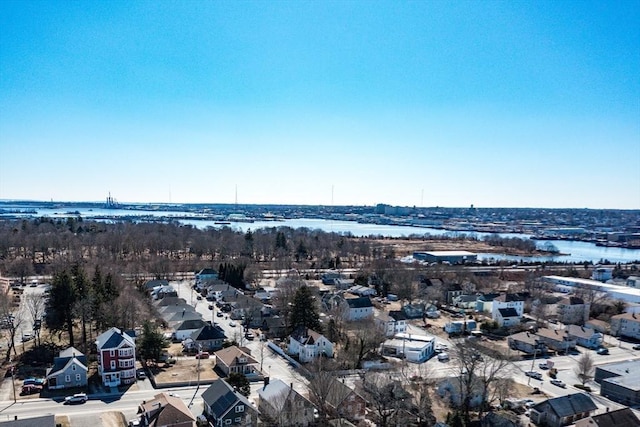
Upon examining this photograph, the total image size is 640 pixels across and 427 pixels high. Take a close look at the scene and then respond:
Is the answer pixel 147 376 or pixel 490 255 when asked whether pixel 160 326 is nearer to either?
pixel 147 376

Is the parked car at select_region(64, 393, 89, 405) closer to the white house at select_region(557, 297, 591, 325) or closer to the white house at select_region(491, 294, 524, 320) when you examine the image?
the white house at select_region(491, 294, 524, 320)

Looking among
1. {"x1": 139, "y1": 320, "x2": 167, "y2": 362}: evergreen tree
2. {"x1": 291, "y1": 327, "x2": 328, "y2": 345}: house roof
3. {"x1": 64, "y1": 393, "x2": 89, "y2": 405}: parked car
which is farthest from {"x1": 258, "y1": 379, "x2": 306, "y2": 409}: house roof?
{"x1": 64, "y1": 393, "x2": 89, "y2": 405}: parked car

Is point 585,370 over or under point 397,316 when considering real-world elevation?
under

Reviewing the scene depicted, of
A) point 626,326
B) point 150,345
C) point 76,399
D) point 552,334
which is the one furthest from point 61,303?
point 626,326

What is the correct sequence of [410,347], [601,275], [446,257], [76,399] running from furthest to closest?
[446,257], [601,275], [410,347], [76,399]

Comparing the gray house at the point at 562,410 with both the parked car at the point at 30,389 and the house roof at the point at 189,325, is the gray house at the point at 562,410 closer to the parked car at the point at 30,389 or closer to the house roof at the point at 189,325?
the house roof at the point at 189,325

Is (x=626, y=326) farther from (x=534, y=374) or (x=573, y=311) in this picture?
(x=534, y=374)
